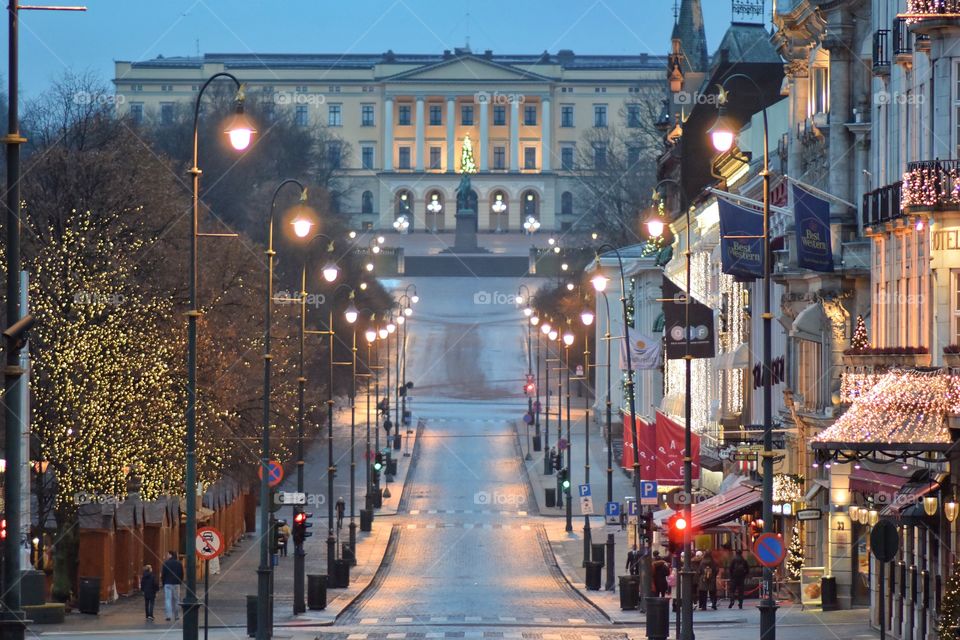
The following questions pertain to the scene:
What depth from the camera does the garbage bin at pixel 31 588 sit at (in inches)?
1585

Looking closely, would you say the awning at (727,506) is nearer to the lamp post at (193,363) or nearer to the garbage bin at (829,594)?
the garbage bin at (829,594)

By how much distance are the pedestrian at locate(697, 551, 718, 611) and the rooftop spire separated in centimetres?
4436

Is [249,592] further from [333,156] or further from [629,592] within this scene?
[333,156]

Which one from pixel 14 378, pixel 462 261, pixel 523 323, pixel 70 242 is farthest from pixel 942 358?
pixel 462 261

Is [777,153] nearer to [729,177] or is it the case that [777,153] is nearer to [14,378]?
[729,177]

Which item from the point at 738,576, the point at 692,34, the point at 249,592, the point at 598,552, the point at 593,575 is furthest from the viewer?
the point at 692,34

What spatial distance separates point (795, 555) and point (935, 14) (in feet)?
63.0

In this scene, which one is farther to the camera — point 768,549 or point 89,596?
point 89,596

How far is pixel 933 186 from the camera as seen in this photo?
29016 millimetres

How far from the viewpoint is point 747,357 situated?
5062 centimetres

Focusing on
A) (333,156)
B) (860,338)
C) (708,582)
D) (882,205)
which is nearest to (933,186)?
(882,205)

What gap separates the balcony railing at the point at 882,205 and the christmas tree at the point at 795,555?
10983mm

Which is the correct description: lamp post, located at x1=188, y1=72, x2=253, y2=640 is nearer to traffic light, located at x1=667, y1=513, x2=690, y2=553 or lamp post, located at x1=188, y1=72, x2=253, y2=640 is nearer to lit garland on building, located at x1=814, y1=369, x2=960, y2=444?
lit garland on building, located at x1=814, y1=369, x2=960, y2=444

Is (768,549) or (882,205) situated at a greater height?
(882,205)
